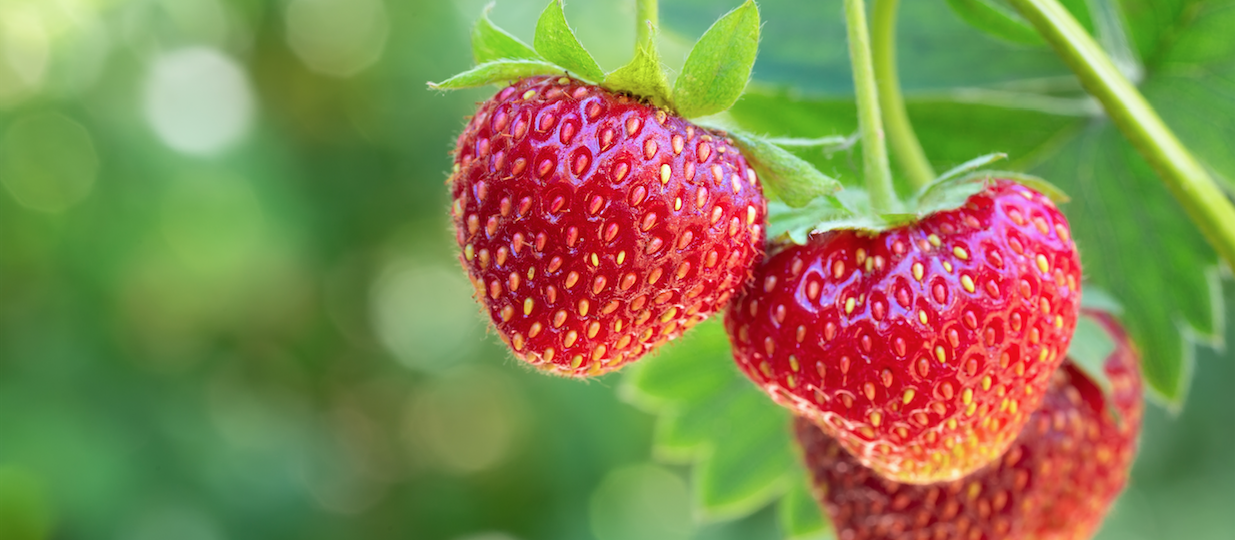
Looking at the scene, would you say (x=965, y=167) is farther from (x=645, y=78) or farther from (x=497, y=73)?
(x=497, y=73)

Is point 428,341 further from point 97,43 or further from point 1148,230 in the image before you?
point 1148,230

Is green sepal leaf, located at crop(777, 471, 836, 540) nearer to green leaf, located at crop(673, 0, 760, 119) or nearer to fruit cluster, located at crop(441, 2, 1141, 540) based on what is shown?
fruit cluster, located at crop(441, 2, 1141, 540)

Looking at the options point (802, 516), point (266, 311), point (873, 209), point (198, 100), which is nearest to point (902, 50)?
point (873, 209)

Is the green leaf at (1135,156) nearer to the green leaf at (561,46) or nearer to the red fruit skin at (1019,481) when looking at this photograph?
the red fruit skin at (1019,481)

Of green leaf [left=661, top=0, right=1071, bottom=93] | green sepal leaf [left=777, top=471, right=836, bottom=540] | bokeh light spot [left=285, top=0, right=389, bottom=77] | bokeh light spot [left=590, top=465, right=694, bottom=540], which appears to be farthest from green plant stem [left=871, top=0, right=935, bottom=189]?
bokeh light spot [left=285, top=0, right=389, bottom=77]

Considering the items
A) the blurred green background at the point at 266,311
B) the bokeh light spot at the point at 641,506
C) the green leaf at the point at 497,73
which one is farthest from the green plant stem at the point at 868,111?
the bokeh light spot at the point at 641,506
